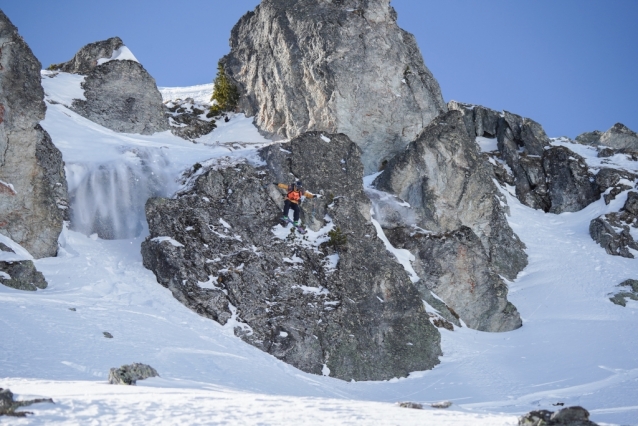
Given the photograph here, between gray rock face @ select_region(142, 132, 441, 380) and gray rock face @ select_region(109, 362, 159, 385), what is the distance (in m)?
10.6

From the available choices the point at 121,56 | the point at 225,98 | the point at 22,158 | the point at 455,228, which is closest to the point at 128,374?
the point at 22,158

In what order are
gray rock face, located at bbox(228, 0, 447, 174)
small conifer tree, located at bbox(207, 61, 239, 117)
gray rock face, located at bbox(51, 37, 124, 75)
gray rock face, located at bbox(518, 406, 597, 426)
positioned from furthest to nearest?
small conifer tree, located at bbox(207, 61, 239, 117) < gray rock face, located at bbox(228, 0, 447, 174) < gray rock face, located at bbox(51, 37, 124, 75) < gray rock face, located at bbox(518, 406, 597, 426)

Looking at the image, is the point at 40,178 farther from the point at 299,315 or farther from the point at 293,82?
the point at 293,82

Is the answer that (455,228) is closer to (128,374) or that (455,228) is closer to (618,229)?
(618,229)

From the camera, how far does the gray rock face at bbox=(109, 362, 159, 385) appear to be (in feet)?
51.7

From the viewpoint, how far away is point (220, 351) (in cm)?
2517

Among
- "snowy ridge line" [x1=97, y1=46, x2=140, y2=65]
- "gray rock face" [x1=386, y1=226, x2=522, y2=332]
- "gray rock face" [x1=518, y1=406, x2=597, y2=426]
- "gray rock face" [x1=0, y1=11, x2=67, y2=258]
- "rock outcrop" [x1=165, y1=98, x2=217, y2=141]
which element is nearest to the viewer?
"gray rock face" [x1=518, y1=406, x2=597, y2=426]

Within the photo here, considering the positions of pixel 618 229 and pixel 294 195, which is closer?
pixel 294 195

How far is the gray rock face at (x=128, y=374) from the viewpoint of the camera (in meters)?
15.8

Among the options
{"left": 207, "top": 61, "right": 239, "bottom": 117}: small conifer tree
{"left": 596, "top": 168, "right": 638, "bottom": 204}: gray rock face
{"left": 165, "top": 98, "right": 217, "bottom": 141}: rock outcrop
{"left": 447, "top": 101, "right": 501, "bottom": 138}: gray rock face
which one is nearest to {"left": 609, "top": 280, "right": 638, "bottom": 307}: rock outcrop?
{"left": 596, "top": 168, "right": 638, "bottom": 204}: gray rock face

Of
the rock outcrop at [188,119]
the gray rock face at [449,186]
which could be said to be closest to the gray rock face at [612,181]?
the gray rock face at [449,186]

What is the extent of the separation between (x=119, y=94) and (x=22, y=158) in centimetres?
1935

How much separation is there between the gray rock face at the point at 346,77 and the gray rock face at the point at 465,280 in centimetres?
1275

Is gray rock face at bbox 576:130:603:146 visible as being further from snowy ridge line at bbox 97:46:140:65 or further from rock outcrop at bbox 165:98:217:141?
snowy ridge line at bbox 97:46:140:65
